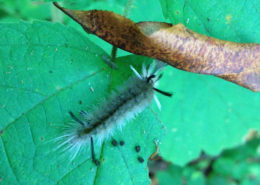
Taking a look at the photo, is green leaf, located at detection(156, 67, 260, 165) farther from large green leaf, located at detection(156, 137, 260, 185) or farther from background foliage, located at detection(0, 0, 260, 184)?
background foliage, located at detection(0, 0, 260, 184)

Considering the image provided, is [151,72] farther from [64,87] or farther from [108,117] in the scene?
[64,87]

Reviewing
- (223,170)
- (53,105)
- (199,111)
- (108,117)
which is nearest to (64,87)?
(53,105)

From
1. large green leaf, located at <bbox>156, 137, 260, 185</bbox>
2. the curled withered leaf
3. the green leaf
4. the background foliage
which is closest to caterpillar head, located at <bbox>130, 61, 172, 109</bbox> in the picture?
the background foliage

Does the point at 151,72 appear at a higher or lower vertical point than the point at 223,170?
higher

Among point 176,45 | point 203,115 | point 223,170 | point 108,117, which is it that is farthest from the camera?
point 223,170

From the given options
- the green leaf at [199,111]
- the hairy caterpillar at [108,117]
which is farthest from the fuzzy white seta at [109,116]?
the green leaf at [199,111]

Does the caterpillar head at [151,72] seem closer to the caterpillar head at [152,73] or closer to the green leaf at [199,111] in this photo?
the caterpillar head at [152,73]
